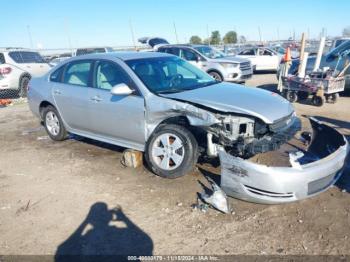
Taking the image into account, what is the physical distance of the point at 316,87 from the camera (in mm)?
9266

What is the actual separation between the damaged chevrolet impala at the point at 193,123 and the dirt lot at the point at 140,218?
0.26m

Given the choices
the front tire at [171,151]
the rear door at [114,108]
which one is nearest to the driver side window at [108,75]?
the rear door at [114,108]

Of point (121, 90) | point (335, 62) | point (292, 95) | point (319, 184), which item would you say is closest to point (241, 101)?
point (319, 184)

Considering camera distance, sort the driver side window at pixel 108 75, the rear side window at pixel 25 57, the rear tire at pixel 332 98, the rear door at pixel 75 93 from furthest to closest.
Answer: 1. the rear side window at pixel 25 57
2. the rear tire at pixel 332 98
3. the rear door at pixel 75 93
4. the driver side window at pixel 108 75

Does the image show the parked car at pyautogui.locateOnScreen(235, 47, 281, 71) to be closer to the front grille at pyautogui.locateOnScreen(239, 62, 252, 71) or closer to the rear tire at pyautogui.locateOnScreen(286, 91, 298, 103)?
the front grille at pyautogui.locateOnScreen(239, 62, 252, 71)

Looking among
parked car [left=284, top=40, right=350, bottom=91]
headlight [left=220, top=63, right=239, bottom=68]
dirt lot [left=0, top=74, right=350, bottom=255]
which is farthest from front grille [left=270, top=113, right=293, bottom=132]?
headlight [left=220, top=63, right=239, bottom=68]

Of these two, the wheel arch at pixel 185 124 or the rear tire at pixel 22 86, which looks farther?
the rear tire at pixel 22 86

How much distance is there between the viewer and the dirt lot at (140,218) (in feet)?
11.0

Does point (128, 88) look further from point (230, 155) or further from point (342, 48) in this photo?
point (342, 48)

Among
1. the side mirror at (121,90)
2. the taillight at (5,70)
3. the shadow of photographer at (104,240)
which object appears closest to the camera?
the shadow of photographer at (104,240)

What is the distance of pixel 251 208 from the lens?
3953 millimetres

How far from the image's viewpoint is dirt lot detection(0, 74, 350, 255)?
3.35 meters

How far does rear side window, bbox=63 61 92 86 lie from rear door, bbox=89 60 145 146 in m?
0.21

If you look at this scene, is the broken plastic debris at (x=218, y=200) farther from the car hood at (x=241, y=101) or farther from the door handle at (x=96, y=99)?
the door handle at (x=96, y=99)
